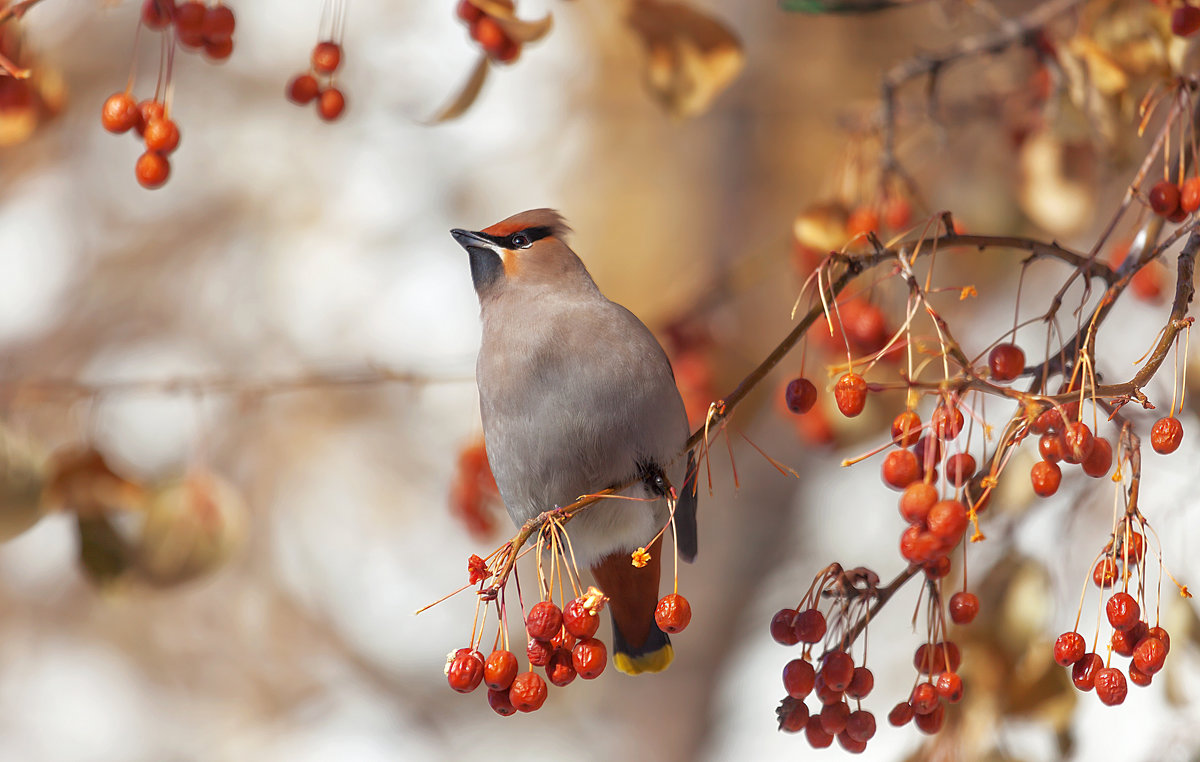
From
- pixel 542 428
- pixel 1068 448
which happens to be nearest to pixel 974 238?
pixel 1068 448

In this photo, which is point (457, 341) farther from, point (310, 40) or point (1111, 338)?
point (1111, 338)

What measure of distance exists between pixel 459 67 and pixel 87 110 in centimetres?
286

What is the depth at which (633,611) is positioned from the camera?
2.21m

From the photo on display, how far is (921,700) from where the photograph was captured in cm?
147

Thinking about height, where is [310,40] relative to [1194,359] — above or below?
below

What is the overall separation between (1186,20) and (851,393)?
95 cm

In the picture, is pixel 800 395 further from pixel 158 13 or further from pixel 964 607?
pixel 158 13

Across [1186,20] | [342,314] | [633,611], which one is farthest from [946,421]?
[342,314]

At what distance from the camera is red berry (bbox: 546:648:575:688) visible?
1.42m

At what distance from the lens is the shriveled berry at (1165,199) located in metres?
1.62

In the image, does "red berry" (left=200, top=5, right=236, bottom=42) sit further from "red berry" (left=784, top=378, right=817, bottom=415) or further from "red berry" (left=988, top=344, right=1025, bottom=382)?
"red berry" (left=988, top=344, right=1025, bottom=382)

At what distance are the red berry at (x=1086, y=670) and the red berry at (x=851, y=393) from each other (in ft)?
1.58

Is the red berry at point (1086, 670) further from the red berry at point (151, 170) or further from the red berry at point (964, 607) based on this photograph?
the red berry at point (151, 170)

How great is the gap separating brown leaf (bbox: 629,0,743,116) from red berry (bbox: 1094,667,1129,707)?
132cm
